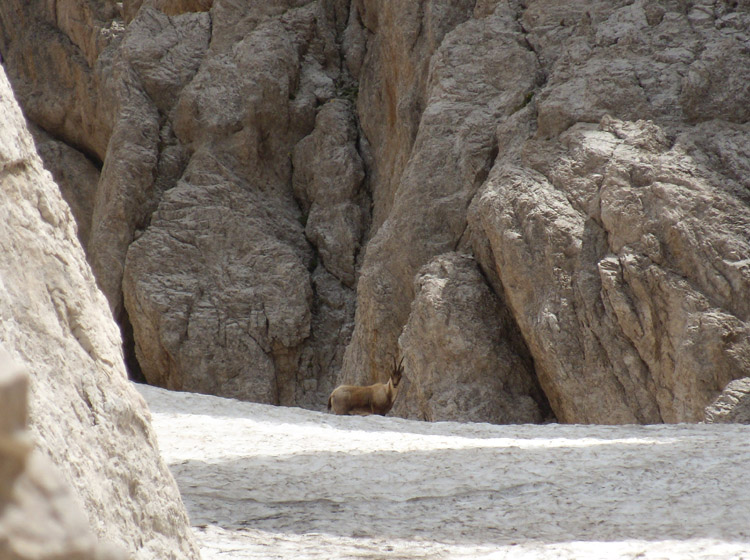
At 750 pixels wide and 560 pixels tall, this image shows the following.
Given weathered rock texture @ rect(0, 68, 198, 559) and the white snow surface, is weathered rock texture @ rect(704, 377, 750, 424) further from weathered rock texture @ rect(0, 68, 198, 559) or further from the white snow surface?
weathered rock texture @ rect(0, 68, 198, 559)

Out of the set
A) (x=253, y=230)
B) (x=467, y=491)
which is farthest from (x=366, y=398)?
(x=253, y=230)

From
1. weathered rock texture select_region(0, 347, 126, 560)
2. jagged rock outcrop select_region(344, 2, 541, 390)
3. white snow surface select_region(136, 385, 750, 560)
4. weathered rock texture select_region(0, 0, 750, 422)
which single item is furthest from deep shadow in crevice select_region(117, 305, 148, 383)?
weathered rock texture select_region(0, 347, 126, 560)

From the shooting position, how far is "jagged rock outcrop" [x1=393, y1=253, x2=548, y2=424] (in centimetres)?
1045

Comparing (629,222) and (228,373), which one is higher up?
(629,222)

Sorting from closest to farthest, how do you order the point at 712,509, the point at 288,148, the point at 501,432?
1. the point at 712,509
2. the point at 501,432
3. the point at 288,148

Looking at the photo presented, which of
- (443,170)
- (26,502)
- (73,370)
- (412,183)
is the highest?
(443,170)

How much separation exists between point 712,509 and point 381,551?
1.52m

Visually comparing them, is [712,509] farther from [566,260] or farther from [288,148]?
[288,148]

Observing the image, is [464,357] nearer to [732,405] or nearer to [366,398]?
[366,398]

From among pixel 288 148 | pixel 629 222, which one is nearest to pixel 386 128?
pixel 288 148

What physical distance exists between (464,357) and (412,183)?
125 inches

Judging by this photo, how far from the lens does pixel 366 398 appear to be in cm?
1092

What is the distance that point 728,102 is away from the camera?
34.1 ft

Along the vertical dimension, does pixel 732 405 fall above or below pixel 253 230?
below
